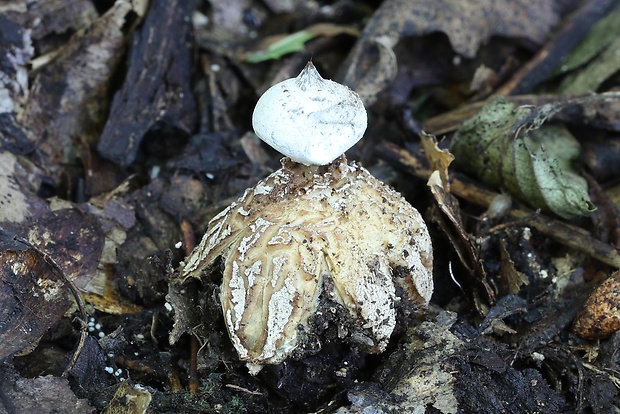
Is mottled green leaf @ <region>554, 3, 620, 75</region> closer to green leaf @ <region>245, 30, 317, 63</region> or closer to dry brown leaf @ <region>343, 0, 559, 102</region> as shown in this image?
dry brown leaf @ <region>343, 0, 559, 102</region>

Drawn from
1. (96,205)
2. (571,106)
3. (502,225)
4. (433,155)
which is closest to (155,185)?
(96,205)

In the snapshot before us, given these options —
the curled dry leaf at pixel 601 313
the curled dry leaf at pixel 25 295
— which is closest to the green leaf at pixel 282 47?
the curled dry leaf at pixel 25 295

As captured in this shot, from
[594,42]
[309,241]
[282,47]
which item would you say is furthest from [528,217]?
[282,47]

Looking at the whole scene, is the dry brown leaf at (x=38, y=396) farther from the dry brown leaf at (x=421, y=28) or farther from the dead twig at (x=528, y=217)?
the dry brown leaf at (x=421, y=28)

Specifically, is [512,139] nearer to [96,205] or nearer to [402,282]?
[402,282]

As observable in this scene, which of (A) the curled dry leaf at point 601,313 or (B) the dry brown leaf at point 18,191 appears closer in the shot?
(A) the curled dry leaf at point 601,313

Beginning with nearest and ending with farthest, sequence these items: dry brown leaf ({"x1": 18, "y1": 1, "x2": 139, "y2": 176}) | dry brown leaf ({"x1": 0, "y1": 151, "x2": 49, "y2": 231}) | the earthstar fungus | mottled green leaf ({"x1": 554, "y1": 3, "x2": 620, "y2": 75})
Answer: the earthstar fungus → dry brown leaf ({"x1": 0, "y1": 151, "x2": 49, "y2": 231}) → dry brown leaf ({"x1": 18, "y1": 1, "x2": 139, "y2": 176}) → mottled green leaf ({"x1": 554, "y1": 3, "x2": 620, "y2": 75})

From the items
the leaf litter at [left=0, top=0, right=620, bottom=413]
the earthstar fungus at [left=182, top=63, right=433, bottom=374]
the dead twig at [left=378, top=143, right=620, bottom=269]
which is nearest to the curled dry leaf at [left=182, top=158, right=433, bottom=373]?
the earthstar fungus at [left=182, top=63, right=433, bottom=374]
